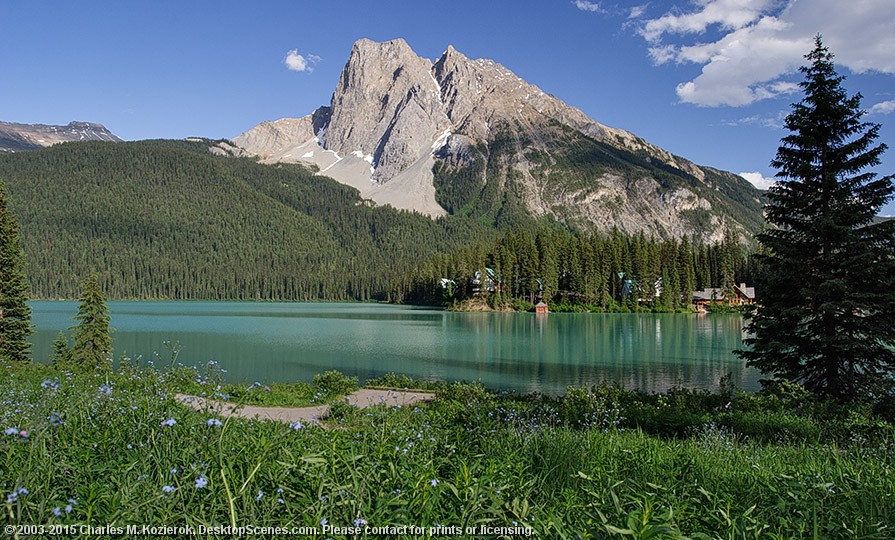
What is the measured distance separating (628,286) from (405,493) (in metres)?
99.8

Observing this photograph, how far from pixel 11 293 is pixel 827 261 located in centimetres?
3384

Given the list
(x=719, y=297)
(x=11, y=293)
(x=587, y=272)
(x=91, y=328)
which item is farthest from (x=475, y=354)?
(x=719, y=297)

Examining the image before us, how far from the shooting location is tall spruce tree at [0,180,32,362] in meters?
25.9

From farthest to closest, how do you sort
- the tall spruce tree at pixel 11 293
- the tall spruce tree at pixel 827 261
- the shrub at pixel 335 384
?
the tall spruce tree at pixel 11 293
the shrub at pixel 335 384
the tall spruce tree at pixel 827 261

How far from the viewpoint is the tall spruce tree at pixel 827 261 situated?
15.7 metres

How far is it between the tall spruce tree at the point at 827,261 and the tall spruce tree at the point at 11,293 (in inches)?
1212

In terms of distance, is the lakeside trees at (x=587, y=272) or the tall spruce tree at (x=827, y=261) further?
the lakeside trees at (x=587, y=272)

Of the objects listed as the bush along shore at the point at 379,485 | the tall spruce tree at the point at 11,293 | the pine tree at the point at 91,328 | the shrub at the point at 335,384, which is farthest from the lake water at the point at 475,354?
the bush along shore at the point at 379,485

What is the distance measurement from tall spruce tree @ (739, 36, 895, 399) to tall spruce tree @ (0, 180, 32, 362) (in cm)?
3078

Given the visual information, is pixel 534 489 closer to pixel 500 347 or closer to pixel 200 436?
pixel 200 436

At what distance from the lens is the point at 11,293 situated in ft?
87.2

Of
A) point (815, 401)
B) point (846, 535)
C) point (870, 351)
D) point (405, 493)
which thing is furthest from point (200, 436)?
point (870, 351)

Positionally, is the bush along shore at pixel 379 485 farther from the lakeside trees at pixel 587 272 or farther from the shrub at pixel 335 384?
the lakeside trees at pixel 587 272

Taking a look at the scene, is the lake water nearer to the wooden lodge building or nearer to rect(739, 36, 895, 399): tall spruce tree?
rect(739, 36, 895, 399): tall spruce tree
